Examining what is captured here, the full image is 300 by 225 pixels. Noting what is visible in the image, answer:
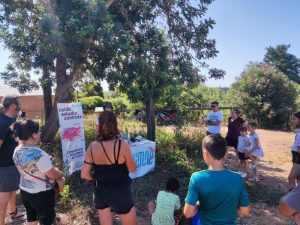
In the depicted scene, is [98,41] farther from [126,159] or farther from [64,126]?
[126,159]

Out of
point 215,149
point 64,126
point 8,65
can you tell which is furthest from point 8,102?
point 8,65

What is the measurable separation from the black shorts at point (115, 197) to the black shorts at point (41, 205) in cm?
49

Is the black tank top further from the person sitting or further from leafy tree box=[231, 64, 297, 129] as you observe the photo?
leafy tree box=[231, 64, 297, 129]

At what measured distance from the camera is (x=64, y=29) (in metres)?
7.25

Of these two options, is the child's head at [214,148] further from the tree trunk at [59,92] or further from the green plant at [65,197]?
the tree trunk at [59,92]

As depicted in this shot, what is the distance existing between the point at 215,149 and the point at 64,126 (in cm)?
433

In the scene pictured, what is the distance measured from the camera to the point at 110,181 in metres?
3.33

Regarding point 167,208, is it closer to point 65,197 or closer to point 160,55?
point 65,197

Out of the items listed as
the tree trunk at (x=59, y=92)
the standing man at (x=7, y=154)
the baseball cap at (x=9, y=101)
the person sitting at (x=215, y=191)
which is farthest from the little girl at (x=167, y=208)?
the tree trunk at (x=59, y=92)

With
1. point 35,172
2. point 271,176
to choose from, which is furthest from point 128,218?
point 271,176

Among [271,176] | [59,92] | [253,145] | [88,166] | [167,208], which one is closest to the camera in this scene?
[88,166]

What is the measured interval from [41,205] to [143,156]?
12.2 feet

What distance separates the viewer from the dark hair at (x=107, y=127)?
3307mm

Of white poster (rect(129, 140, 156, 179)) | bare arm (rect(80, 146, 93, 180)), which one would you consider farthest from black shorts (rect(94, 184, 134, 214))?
white poster (rect(129, 140, 156, 179))
